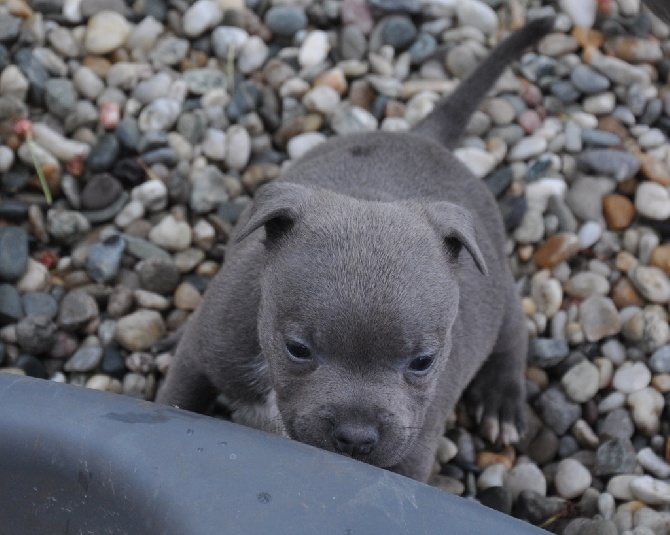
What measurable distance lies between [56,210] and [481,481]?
2.83 m

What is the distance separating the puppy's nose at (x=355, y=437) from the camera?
3.49 meters

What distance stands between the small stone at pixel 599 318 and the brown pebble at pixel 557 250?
0.34 metres

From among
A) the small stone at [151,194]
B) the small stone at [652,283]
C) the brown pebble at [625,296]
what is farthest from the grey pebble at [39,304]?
the small stone at [652,283]

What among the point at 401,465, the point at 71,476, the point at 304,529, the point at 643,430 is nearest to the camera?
the point at 304,529

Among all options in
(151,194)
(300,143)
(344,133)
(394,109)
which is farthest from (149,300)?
(394,109)

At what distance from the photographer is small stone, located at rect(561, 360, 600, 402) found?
5.40 metres

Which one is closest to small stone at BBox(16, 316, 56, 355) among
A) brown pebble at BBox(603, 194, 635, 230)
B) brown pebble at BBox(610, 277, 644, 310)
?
brown pebble at BBox(610, 277, 644, 310)

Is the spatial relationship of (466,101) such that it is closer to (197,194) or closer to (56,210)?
(197,194)

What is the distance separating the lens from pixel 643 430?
5.33 m

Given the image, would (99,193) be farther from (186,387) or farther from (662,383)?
(662,383)

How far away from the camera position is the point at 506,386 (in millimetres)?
5422

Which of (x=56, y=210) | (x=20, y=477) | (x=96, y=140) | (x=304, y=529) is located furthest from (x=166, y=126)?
(x=304, y=529)

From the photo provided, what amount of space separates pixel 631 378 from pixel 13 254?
11.4ft

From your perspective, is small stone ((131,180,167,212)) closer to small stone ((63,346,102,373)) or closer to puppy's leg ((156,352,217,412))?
small stone ((63,346,102,373))
